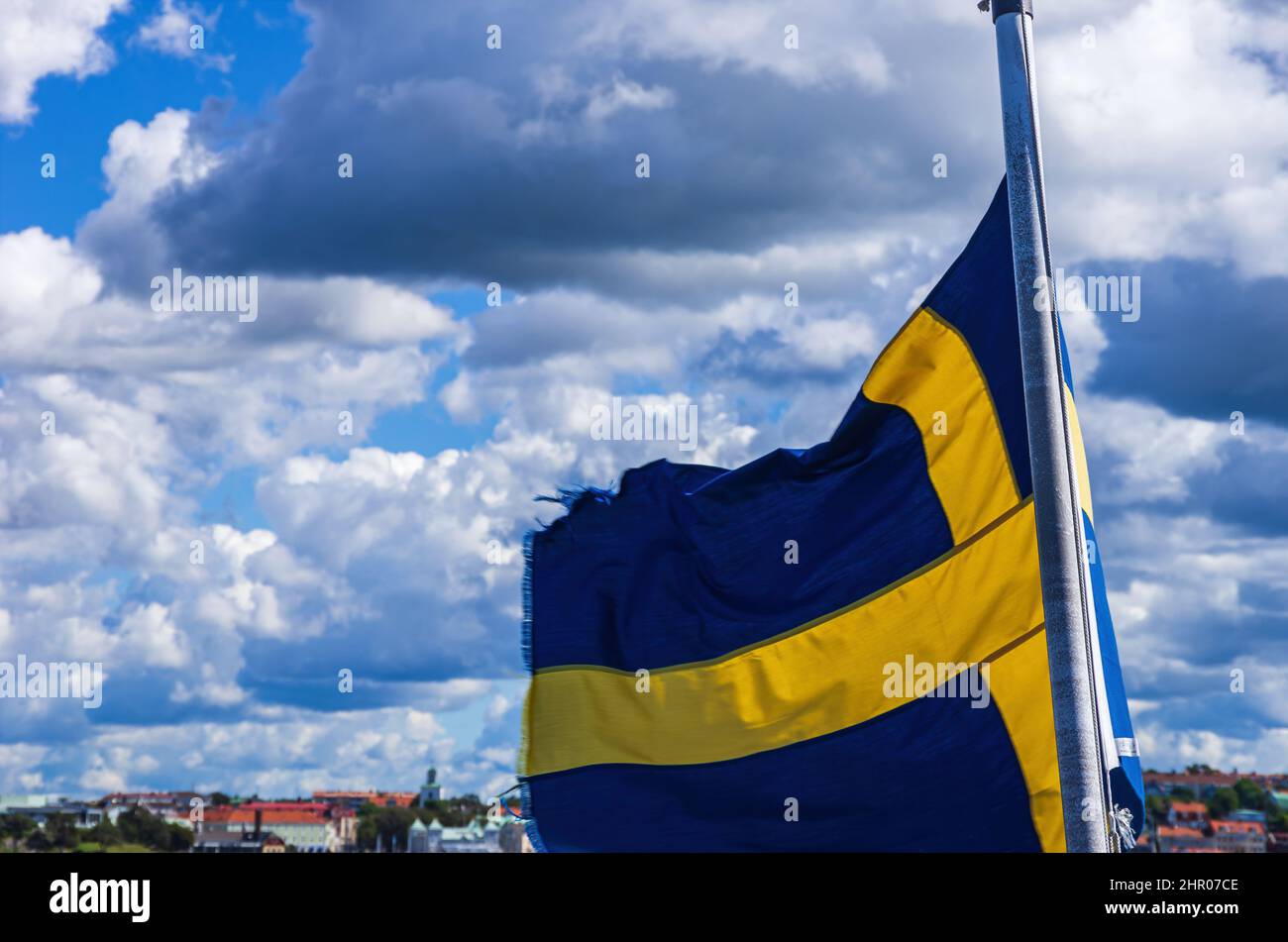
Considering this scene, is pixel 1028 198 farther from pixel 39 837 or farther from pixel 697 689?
pixel 39 837

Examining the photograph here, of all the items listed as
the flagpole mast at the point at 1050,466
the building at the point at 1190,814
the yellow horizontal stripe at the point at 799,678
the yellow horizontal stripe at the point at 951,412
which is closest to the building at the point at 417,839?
the building at the point at 1190,814

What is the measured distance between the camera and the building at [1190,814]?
290ft

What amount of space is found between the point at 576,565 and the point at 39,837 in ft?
216

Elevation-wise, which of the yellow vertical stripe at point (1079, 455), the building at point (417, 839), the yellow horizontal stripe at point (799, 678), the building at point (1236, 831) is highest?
the yellow vertical stripe at point (1079, 455)

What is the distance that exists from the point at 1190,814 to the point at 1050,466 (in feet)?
304

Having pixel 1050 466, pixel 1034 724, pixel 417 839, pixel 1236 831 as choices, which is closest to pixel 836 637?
pixel 1034 724

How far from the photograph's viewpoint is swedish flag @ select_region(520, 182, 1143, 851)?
13.8 metres

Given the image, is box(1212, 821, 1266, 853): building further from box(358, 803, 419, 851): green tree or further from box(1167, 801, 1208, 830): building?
box(358, 803, 419, 851): green tree

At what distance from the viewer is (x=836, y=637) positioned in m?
14.9

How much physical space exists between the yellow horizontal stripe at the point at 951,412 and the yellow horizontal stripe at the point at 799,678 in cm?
28

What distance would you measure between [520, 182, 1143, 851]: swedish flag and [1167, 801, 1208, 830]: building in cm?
7591

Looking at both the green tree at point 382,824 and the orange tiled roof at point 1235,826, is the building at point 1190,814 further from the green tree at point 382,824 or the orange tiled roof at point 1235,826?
the green tree at point 382,824
